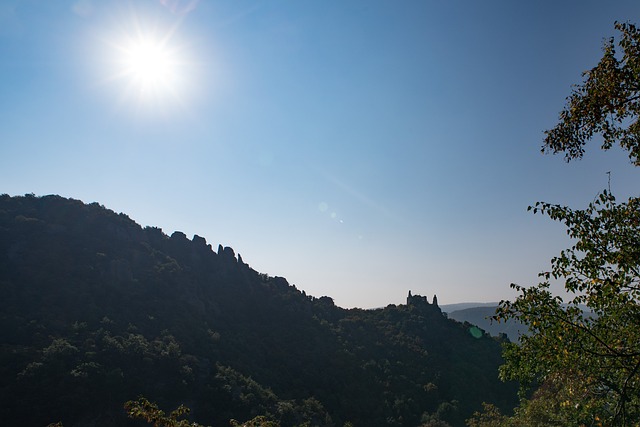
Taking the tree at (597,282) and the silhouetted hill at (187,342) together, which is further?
the silhouetted hill at (187,342)

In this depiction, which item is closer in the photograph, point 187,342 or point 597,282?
point 597,282

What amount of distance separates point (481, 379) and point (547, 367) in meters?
78.5

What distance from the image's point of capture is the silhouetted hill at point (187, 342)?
41.0 metres

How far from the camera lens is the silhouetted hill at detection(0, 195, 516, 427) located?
41031 mm

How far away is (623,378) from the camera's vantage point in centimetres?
802

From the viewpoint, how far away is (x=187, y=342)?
5944 centimetres

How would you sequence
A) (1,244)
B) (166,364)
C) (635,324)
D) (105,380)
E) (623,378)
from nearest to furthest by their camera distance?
(635,324), (623,378), (105,380), (166,364), (1,244)

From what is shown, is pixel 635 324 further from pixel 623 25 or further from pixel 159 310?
pixel 159 310

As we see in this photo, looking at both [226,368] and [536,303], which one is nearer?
[536,303]

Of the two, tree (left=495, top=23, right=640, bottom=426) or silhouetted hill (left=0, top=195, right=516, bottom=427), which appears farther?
silhouetted hill (left=0, top=195, right=516, bottom=427)

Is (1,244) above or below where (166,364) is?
above

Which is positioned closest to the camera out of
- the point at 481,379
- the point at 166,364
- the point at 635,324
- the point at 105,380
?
the point at 635,324

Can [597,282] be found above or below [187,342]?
above

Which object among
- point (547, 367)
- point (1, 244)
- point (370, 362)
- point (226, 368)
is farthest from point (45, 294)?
point (547, 367)
